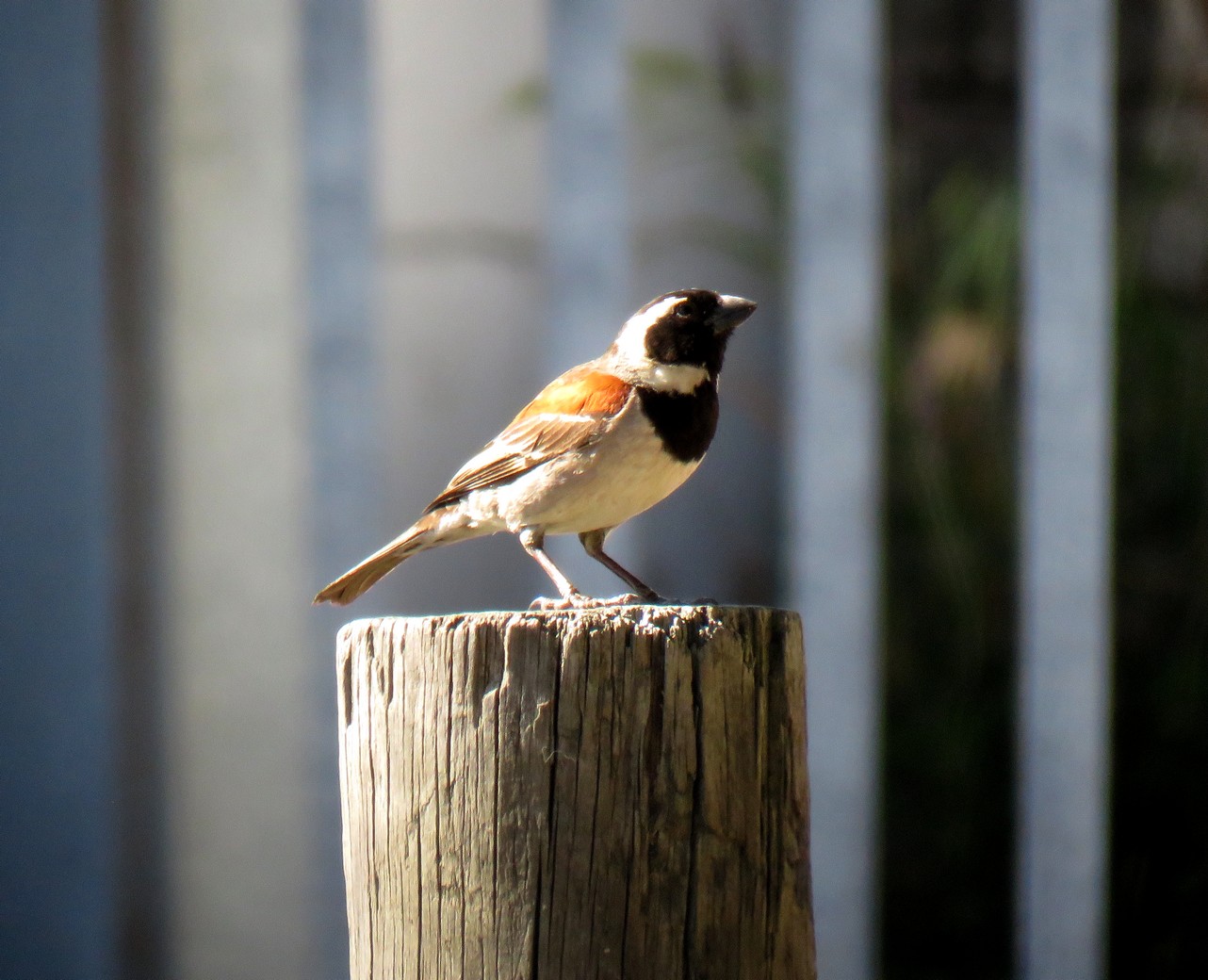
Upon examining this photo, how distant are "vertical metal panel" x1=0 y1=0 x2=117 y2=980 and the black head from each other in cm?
249

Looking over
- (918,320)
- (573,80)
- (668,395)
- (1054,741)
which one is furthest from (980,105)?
(668,395)

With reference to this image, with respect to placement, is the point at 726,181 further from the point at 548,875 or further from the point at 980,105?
the point at 548,875

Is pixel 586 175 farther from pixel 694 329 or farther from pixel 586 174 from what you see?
pixel 694 329

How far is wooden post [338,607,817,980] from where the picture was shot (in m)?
2.07

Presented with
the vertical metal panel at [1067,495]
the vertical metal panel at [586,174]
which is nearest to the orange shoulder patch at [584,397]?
the vertical metal panel at [586,174]

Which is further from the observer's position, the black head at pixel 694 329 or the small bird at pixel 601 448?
the black head at pixel 694 329

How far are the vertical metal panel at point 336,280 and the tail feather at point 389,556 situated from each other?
1.20 metres

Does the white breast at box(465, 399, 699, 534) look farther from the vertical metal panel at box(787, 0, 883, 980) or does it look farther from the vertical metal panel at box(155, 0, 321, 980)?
the vertical metal panel at box(155, 0, 321, 980)

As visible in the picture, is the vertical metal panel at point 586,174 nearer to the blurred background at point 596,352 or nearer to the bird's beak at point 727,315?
the blurred background at point 596,352

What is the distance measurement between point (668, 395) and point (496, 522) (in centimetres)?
53

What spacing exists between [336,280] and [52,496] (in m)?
1.31

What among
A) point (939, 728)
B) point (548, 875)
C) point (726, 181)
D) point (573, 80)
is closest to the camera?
point (548, 875)

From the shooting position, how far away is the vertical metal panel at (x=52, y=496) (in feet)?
17.1

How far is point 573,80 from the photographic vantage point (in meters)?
4.95
